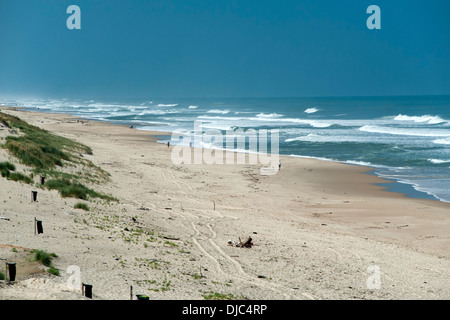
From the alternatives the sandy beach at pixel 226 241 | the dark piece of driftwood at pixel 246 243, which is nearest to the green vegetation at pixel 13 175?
the sandy beach at pixel 226 241

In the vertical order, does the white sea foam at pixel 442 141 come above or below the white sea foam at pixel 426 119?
below

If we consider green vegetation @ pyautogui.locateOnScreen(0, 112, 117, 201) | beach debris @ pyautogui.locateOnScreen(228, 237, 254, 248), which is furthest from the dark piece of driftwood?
green vegetation @ pyautogui.locateOnScreen(0, 112, 117, 201)

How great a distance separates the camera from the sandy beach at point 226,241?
32.4 ft

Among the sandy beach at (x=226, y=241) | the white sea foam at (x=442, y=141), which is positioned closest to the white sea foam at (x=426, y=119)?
the white sea foam at (x=442, y=141)

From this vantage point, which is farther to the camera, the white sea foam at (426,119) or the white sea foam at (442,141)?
the white sea foam at (426,119)

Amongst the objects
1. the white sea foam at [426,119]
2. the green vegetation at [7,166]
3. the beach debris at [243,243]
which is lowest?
the beach debris at [243,243]

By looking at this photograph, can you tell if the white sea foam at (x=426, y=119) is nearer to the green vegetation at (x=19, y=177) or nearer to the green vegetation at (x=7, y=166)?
the green vegetation at (x=7, y=166)

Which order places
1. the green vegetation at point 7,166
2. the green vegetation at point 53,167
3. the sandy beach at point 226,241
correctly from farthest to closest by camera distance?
the green vegetation at point 7,166
the green vegetation at point 53,167
the sandy beach at point 226,241

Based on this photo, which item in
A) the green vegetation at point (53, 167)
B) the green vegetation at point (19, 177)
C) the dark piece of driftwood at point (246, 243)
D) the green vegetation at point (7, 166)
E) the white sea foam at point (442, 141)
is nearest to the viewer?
the dark piece of driftwood at point (246, 243)

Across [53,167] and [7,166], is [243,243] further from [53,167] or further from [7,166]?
[53,167]

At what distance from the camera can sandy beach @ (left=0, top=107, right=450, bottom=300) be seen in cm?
988

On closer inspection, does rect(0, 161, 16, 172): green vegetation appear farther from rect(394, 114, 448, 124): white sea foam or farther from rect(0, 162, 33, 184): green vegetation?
rect(394, 114, 448, 124): white sea foam

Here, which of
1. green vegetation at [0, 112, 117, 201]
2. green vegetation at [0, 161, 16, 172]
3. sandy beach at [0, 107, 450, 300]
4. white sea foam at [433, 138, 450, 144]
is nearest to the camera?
sandy beach at [0, 107, 450, 300]

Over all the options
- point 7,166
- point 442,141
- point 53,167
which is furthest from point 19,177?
point 442,141
